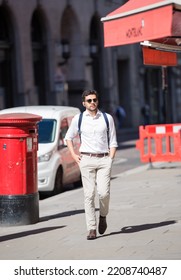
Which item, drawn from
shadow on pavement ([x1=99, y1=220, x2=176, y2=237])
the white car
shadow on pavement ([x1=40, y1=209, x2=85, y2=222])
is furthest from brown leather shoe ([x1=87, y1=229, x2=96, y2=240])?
the white car

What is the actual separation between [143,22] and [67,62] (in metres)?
35.7

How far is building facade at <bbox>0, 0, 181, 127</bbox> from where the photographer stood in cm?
Answer: 3984

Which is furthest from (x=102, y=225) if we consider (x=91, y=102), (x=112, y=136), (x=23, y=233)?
(x=91, y=102)

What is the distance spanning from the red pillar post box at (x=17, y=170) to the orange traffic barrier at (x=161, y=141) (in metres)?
8.46

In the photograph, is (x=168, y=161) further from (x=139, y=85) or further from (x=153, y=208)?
→ (x=139, y=85)

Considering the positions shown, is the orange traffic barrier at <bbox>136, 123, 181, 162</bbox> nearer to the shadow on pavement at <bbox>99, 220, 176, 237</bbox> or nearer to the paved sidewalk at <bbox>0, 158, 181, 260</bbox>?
the paved sidewalk at <bbox>0, 158, 181, 260</bbox>

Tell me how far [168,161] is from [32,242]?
1078 centimetres

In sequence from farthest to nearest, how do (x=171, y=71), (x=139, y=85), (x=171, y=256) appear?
(x=171, y=71)
(x=139, y=85)
(x=171, y=256)

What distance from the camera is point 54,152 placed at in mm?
16969

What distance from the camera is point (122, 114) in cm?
4931

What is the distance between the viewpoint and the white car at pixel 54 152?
54.3ft

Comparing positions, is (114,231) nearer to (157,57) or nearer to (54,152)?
(157,57)

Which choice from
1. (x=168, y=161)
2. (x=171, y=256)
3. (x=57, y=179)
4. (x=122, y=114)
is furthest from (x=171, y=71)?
(x=171, y=256)

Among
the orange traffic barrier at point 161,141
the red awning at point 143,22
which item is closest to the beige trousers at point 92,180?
the red awning at point 143,22
